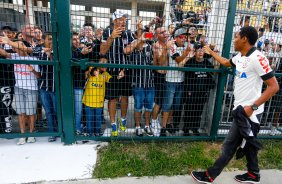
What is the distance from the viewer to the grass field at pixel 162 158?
3.05 metres

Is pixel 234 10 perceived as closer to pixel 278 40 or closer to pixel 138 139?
pixel 278 40

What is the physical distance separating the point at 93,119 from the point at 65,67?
0.97 metres

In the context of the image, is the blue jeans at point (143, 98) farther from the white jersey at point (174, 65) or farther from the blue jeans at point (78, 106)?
the blue jeans at point (78, 106)

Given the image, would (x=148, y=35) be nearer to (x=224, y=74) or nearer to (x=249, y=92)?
(x=224, y=74)

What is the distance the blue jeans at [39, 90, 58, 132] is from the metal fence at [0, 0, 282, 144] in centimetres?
1

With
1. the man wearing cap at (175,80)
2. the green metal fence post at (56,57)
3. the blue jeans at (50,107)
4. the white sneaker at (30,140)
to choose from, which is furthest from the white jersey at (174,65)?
the white sneaker at (30,140)

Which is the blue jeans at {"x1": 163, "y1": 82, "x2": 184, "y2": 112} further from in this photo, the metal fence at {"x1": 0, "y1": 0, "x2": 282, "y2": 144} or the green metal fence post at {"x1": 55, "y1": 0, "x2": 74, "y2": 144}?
the green metal fence post at {"x1": 55, "y1": 0, "x2": 74, "y2": 144}

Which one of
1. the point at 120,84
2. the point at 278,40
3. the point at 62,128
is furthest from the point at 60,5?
the point at 278,40

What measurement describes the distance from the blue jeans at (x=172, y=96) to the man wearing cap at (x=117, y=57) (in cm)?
61

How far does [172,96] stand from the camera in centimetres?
380

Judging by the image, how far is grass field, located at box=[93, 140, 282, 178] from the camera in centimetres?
305

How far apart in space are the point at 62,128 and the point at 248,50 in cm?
271

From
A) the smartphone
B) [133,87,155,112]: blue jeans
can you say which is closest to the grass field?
[133,87,155,112]: blue jeans

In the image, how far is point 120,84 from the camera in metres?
3.68
